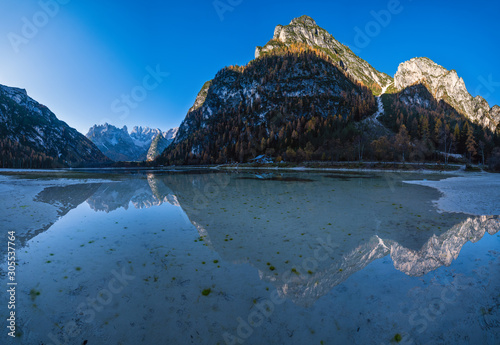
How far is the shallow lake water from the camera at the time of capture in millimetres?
4785

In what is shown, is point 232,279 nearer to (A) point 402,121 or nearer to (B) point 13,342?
(B) point 13,342

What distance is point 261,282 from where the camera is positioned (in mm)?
6844

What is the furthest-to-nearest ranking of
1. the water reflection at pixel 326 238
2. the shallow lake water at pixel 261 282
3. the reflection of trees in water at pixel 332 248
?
1. the water reflection at pixel 326 238
2. the reflection of trees in water at pixel 332 248
3. the shallow lake water at pixel 261 282

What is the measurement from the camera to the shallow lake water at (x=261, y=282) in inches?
188

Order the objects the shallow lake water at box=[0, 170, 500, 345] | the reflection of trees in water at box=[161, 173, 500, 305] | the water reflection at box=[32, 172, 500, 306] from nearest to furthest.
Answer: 1. the shallow lake water at box=[0, 170, 500, 345]
2. the reflection of trees in water at box=[161, 173, 500, 305]
3. the water reflection at box=[32, 172, 500, 306]

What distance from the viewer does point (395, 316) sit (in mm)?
5238

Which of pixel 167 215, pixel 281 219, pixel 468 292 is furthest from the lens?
pixel 167 215

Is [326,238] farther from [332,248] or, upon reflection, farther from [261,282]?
[261,282]

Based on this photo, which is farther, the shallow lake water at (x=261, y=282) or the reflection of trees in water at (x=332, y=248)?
the reflection of trees in water at (x=332, y=248)

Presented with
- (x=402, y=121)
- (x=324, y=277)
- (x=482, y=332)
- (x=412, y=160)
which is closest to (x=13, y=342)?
(x=324, y=277)

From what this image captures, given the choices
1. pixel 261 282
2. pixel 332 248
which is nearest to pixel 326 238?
pixel 332 248

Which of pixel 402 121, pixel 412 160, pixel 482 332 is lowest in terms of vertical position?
pixel 482 332

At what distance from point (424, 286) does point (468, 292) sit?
3.46ft

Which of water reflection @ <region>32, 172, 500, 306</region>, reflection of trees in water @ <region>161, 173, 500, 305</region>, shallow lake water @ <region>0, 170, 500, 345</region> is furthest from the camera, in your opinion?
water reflection @ <region>32, 172, 500, 306</region>
